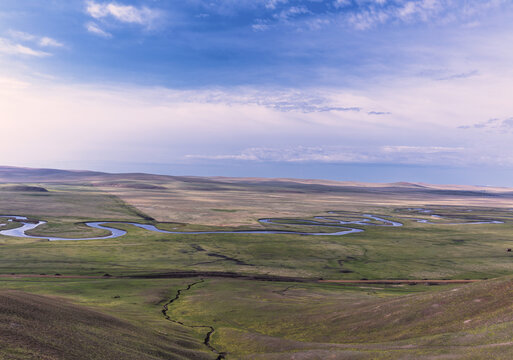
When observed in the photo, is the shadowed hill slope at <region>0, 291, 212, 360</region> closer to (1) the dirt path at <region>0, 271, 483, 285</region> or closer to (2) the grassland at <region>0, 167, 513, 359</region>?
(2) the grassland at <region>0, 167, 513, 359</region>

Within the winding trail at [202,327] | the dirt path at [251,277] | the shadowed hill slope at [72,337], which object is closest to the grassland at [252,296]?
the shadowed hill slope at [72,337]

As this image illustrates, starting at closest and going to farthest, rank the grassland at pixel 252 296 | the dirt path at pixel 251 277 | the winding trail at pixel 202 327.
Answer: the grassland at pixel 252 296
the winding trail at pixel 202 327
the dirt path at pixel 251 277

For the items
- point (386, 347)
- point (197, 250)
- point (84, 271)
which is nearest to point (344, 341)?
point (386, 347)

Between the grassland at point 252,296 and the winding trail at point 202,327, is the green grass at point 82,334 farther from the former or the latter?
the winding trail at point 202,327

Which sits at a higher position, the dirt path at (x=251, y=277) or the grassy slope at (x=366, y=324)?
the grassy slope at (x=366, y=324)

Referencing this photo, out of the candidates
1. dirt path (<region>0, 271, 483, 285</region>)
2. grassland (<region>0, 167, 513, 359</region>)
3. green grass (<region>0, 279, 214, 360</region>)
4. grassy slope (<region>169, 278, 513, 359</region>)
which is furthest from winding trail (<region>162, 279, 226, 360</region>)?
dirt path (<region>0, 271, 483, 285</region>)

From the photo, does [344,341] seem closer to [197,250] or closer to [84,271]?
[84,271]

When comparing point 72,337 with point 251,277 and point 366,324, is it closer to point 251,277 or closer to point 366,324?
point 366,324

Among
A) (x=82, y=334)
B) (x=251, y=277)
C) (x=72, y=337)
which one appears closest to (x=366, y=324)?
(x=82, y=334)
